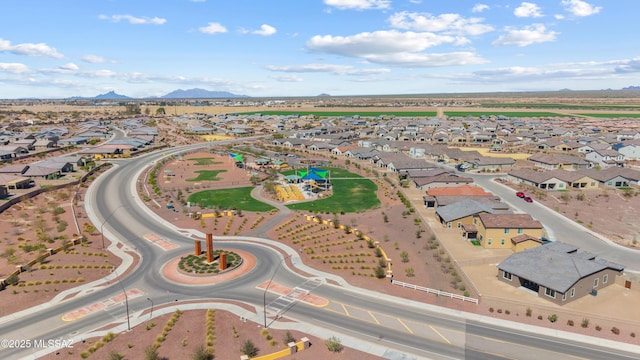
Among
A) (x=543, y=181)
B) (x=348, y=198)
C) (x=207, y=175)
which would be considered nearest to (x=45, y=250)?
(x=348, y=198)

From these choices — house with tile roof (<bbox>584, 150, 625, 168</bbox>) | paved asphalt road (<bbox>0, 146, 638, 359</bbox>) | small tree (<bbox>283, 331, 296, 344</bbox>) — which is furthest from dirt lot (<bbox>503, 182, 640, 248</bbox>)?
small tree (<bbox>283, 331, 296, 344</bbox>)

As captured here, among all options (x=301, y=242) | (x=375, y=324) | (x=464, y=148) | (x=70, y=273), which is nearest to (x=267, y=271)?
(x=301, y=242)

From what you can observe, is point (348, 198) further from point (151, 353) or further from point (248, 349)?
point (151, 353)

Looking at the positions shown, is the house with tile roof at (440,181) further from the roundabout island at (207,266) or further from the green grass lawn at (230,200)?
the roundabout island at (207,266)

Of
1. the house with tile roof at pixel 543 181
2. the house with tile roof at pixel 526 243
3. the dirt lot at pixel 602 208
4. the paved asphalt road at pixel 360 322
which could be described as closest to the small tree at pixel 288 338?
the paved asphalt road at pixel 360 322

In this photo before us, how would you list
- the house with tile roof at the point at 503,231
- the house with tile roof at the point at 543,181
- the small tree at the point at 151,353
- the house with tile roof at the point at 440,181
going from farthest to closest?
1. the house with tile roof at the point at 543,181
2. the house with tile roof at the point at 440,181
3. the house with tile roof at the point at 503,231
4. the small tree at the point at 151,353
